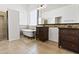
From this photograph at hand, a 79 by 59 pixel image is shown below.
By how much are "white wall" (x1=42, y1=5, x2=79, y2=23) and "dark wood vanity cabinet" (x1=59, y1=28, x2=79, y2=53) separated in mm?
730

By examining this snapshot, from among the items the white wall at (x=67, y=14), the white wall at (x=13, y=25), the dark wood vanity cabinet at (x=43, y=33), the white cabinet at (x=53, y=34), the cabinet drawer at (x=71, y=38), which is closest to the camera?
the cabinet drawer at (x=71, y=38)

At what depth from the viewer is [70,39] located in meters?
3.63

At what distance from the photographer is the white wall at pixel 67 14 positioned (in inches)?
163

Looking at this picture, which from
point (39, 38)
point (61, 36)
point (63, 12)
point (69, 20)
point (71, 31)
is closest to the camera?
point (71, 31)

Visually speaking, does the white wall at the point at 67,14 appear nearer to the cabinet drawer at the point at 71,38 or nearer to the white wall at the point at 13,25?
the cabinet drawer at the point at 71,38

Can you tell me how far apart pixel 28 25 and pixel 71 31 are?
5.00m

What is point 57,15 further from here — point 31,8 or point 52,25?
point 31,8

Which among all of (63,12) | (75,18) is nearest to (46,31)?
(63,12)

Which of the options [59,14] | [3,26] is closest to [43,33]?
[59,14]

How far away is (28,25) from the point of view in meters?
8.12

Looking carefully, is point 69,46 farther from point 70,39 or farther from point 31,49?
point 31,49

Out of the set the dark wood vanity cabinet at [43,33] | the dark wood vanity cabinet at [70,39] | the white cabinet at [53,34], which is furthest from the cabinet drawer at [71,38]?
the dark wood vanity cabinet at [43,33]

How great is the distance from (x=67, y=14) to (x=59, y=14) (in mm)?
517

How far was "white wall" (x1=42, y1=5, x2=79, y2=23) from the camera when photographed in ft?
13.6
